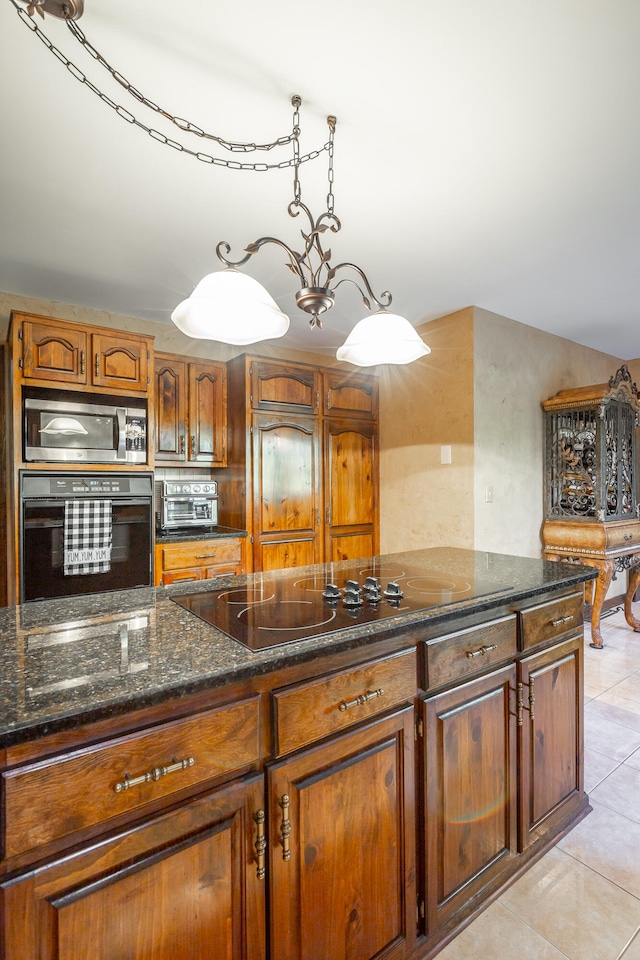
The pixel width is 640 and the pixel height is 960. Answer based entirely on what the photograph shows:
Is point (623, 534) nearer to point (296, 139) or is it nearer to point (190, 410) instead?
point (190, 410)

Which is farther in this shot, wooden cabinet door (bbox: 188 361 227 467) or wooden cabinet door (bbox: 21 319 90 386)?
wooden cabinet door (bbox: 188 361 227 467)

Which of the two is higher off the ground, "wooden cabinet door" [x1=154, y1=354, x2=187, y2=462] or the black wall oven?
"wooden cabinet door" [x1=154, y1=354, x2=187, y2=462]

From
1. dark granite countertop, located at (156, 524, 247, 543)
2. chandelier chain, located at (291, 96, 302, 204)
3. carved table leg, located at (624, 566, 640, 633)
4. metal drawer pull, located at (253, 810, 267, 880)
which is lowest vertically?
carved table leg, located at (624, 566, 640, 633)

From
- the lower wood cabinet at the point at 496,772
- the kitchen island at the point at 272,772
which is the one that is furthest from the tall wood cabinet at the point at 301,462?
the lower wood cabinet at the point at 496,772

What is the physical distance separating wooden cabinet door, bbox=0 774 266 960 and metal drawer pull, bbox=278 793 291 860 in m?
0.05

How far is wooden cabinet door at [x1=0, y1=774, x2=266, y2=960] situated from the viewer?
75 cm

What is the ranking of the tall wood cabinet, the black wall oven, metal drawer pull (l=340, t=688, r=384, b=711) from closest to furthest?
metal drawer pull (l=340, t=688, r=384, b=711) → the black wall oven → the tall wood cabinet

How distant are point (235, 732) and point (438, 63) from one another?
6.28 ft

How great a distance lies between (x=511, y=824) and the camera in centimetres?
153

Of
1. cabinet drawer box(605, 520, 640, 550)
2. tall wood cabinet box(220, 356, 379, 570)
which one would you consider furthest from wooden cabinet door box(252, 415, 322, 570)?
cabinet drawer box(605, 520, 640, 550)

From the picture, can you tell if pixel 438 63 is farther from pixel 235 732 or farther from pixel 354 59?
pixel 235 732

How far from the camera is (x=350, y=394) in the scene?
405cm

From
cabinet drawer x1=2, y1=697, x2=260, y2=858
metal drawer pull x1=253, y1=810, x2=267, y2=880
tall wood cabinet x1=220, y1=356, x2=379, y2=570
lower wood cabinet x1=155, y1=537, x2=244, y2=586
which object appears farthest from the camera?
tall wood cabinet x1=220, y1=356, x2=379, y2=570

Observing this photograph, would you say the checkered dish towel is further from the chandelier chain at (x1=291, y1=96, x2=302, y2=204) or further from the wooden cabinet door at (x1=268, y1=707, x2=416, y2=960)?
the wooden cabinet door at (x1=268, y1=707, x2=416, y2=960)
